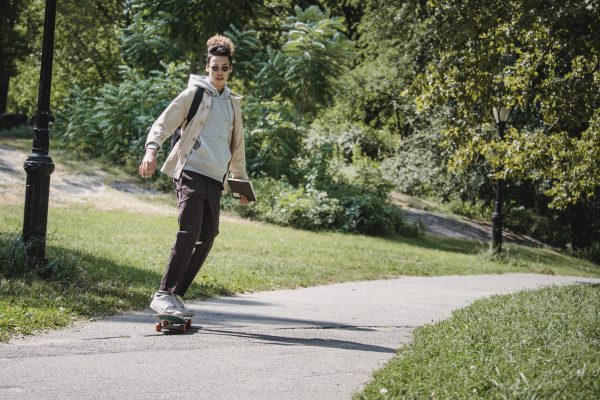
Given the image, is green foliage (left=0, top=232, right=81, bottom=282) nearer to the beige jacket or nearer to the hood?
the beige jacket

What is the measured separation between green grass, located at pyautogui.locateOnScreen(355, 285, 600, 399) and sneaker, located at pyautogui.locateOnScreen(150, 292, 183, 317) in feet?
5.50

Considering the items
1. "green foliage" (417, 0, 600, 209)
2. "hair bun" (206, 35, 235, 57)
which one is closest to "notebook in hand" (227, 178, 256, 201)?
"hair bun" (206, 35, 235, 57)

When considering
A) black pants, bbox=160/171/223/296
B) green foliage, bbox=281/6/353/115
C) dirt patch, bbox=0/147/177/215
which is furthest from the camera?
green foliage, bbox=281/6/353/115

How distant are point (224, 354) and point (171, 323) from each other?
76 centimetres

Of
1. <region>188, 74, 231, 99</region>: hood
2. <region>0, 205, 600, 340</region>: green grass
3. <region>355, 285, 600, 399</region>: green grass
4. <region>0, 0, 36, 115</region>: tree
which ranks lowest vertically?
<region>0, 205, 600, 340</region>: green grass

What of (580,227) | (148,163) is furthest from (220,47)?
(580,227)

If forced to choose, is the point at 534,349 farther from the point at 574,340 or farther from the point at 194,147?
the point at 194,147

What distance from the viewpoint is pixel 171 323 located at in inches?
207

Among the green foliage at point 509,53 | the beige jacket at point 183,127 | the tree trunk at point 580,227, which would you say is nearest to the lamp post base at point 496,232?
the green foliage at point 509,53

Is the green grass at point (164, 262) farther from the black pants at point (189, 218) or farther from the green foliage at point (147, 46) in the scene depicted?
the green foliage at point (147, 46)

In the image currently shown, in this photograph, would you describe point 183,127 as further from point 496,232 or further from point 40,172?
point 496,232

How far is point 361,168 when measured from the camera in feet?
67.7

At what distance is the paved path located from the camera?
12.5ft

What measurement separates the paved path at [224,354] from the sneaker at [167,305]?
18cm
